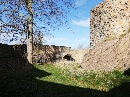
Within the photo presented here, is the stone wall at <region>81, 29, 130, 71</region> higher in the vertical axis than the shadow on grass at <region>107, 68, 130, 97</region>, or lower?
higher

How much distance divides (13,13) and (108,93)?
13.1m

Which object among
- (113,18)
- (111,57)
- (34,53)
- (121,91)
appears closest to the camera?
(121,91)

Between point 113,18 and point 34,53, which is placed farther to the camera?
point 34,53

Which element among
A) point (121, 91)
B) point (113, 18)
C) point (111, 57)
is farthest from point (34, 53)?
point (121, 91)

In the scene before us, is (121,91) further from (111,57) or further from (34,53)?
(34,53)

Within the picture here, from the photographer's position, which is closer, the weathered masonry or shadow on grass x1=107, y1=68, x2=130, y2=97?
shadow on grass x1=107, y1=68, x2=130, y2=97

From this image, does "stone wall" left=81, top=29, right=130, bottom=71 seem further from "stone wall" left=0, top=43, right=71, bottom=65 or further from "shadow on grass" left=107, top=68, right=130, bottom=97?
"stone wall" left=0, top=43, right=71, bottom=65

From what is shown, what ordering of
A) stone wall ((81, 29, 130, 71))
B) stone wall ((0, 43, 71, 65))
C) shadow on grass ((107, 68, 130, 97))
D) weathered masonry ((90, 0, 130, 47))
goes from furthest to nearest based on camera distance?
weathered masonry ((90, 0, 130, 47)), stone wall ((0, 43, 71, 65)), stone wall ((81, 29, 130, 71)), shadow on grass ((107, 68, 130, 97))

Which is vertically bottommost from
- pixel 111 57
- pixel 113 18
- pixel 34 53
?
pixel 111 57

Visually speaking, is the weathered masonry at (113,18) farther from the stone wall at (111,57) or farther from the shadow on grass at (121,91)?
the shadow on grass at (121,91)

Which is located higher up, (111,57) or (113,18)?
(113,18)

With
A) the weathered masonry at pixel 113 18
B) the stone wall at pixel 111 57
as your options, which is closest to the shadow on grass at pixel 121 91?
the stone wall at pixel 111 57

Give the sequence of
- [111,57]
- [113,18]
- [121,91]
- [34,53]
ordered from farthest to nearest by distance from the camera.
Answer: [34,53], [113,18], [111,57], [121,91]

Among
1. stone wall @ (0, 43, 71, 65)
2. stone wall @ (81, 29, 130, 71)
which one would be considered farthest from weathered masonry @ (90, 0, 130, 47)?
stone wall @ (0, 43, 71, 65)
